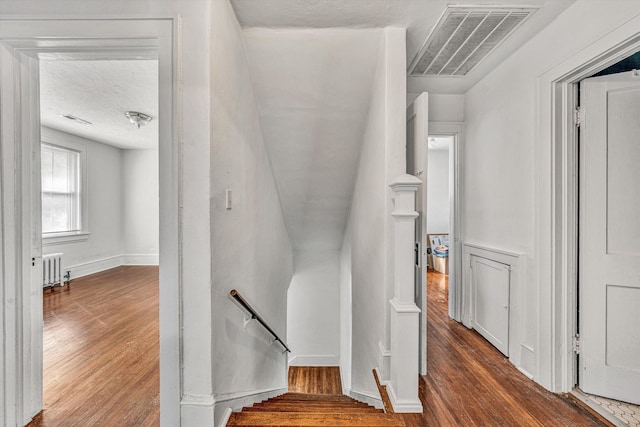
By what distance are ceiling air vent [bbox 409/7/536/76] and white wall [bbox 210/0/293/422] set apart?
1371mm

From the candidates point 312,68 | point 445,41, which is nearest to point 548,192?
point 445,41

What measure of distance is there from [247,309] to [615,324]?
2253mm

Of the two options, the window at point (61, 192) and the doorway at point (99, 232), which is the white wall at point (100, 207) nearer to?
the doorway at point (99, 232)

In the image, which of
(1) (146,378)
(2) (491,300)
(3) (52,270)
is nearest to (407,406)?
(2) (491,300)

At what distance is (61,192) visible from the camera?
4664 mm

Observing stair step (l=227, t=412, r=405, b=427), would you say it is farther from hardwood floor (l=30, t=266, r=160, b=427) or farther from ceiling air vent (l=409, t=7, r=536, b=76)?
ceiling air vent (l=409, t=7, r=536, b=76)

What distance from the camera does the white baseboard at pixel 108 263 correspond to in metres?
4.82

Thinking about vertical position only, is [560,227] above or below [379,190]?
below

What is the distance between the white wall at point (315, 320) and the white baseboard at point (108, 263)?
3.39 metres

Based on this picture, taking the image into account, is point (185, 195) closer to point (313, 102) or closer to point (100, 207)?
point (313, 102)

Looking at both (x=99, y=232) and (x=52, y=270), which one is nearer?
(x=52, y=270)

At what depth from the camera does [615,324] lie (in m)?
1.67

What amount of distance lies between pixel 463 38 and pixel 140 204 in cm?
628

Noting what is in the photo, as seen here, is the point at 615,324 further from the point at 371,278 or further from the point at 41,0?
the point at 41,0
